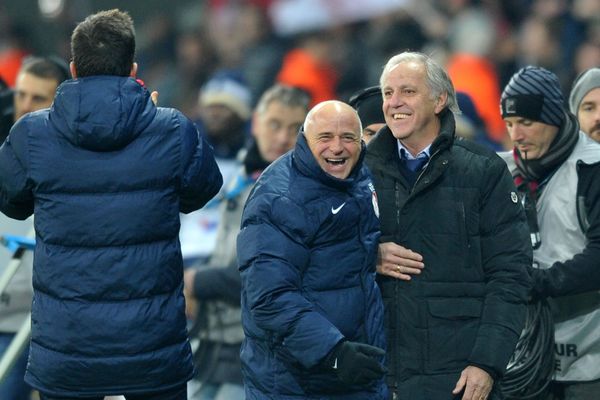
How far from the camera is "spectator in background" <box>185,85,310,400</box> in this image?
7195mm

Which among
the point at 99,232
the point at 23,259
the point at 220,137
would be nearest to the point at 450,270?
the point at 99,232

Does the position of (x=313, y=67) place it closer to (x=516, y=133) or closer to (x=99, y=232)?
(x=516, y=133)

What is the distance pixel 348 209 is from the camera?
5.21 metres

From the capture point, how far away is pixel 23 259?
A: 727cm

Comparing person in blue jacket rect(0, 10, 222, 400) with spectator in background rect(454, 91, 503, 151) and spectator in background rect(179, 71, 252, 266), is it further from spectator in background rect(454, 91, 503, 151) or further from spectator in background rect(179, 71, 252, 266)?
spectator in background rect(454, 91, 503, 151)

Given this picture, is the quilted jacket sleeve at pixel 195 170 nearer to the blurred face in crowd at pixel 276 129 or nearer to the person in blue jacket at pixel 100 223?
the person in blue jacket at pixel 100 223

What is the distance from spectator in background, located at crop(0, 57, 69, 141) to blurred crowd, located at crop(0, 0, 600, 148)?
273 centimetres

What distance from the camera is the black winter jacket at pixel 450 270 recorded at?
18.0ft

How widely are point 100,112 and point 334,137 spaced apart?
0.83m

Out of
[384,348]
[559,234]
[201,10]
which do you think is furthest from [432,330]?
[201,10]

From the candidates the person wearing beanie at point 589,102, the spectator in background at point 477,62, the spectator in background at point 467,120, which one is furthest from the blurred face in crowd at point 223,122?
the person wearing beanie at point 589,102

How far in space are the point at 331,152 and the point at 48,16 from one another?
37.4 ft

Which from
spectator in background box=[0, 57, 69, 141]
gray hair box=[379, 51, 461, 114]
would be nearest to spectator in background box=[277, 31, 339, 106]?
spectator in background box=[0, 57, 69, 141]

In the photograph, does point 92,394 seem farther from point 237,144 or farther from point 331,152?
point 237,144
